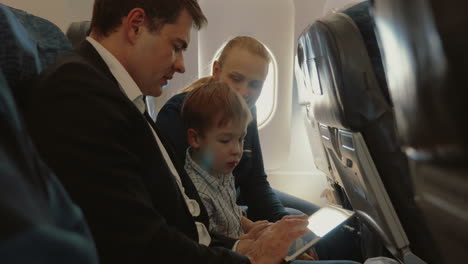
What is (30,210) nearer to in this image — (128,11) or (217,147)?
(128,11)

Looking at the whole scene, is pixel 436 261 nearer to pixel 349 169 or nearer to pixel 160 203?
pixel 349 169

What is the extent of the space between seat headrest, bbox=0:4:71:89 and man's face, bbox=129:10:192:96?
0.21 meters

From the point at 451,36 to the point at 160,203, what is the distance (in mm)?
709

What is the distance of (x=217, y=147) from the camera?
4.73 ft

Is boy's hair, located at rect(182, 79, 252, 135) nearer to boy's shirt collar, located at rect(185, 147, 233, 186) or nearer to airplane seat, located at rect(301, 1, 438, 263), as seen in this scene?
boy's shirt collar, located at rect(185, 147, 233, 186)

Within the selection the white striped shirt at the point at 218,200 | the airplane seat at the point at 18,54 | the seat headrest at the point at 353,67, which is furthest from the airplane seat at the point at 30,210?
the white striped shirt at the point at 218,200

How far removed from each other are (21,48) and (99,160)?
0.85 ft

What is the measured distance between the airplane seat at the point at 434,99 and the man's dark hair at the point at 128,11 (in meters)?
0.66

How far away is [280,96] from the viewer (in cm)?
333

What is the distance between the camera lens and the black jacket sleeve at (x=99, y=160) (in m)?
0.71

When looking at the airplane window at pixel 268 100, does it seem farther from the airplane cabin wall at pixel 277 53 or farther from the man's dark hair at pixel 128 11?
the man's dark hair at pixel 128 11

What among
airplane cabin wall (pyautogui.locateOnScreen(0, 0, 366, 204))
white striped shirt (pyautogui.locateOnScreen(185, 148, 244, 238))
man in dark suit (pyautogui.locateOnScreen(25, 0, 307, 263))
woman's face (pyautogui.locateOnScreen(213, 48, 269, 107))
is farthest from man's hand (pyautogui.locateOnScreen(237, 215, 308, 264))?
airplane cabin wall (pyautogui.locateOnScreen(0, 0, 366, 204))

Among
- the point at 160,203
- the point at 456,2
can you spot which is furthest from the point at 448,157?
the point at 160,203

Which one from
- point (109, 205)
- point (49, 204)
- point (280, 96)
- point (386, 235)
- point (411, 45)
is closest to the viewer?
point (49, 204)
